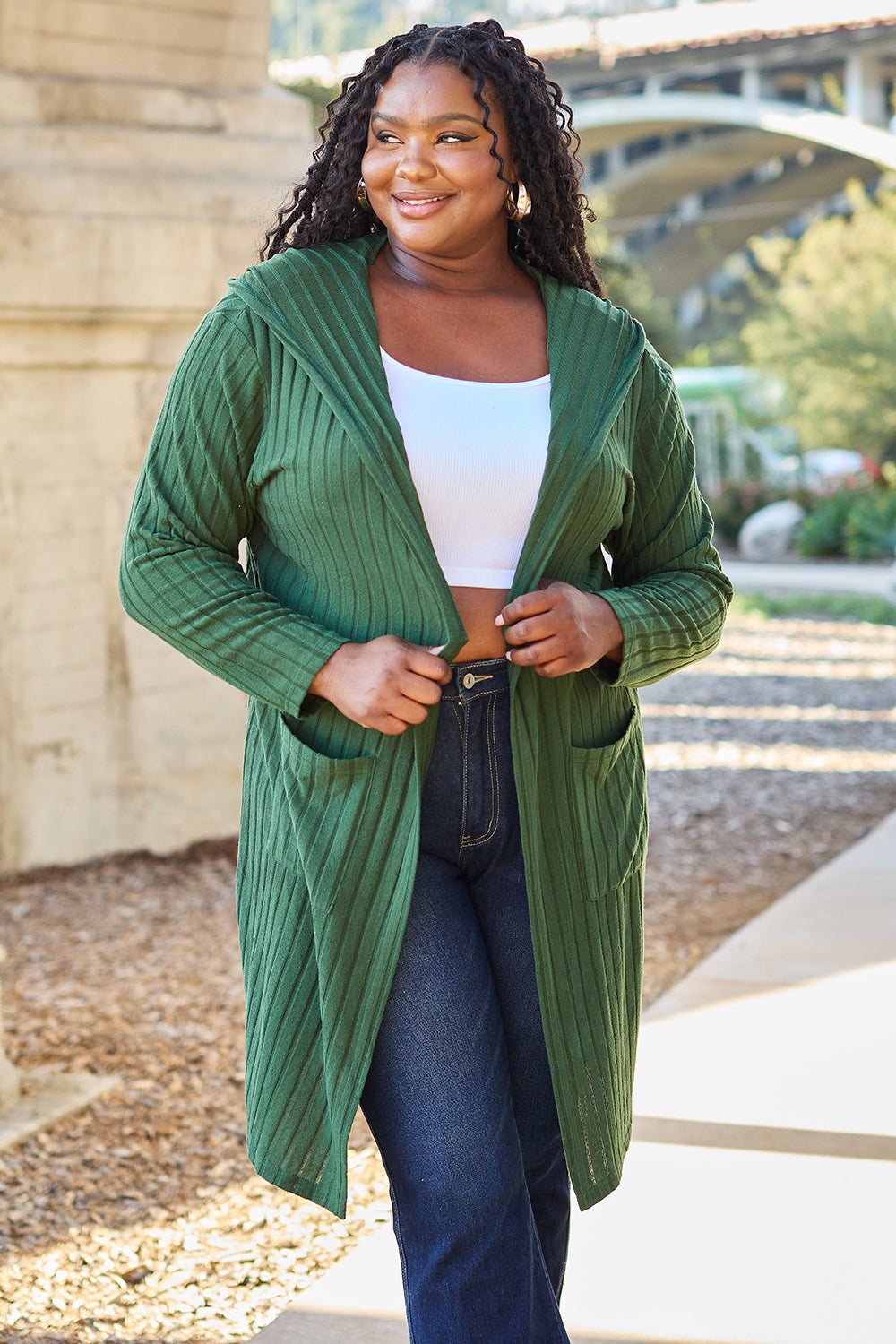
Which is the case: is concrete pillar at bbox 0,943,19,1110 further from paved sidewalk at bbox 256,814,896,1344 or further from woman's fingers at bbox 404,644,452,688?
woman's fingers at bbox 404,644,452,688

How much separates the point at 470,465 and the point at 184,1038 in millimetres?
2588

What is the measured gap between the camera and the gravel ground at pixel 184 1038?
2988mm

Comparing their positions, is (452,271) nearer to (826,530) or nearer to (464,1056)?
(464,1056)

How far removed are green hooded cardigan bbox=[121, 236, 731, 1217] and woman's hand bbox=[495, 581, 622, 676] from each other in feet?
0.18

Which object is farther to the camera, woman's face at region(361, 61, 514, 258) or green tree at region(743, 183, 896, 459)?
green tree at region(743, 183, 896, 459)

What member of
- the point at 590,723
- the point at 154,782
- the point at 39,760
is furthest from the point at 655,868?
the point at 590,723

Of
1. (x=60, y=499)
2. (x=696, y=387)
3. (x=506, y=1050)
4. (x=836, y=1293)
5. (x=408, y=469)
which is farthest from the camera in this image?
(x=696, y=387)

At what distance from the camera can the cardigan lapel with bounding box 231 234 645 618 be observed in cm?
191

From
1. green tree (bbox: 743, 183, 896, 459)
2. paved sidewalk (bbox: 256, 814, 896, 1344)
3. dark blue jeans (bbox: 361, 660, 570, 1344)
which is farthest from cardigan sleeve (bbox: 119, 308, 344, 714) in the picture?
green tree (bbox: 743, 183, 896, 459)

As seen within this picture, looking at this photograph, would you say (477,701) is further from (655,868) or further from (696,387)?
(696,387)

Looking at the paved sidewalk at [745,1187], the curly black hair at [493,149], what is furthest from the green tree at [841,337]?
the curly black hair at [493,149]

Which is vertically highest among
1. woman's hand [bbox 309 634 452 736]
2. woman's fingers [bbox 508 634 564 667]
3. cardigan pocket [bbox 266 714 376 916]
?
woman's fingers [bbox 508 634 564 667]

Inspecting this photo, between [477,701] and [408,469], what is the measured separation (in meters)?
0.29

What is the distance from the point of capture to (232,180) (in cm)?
572
